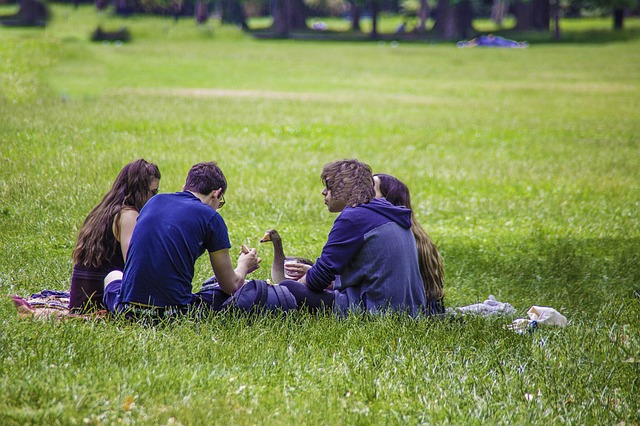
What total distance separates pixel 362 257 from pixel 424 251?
74cm

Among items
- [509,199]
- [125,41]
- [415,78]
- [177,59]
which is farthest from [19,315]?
[125,41]

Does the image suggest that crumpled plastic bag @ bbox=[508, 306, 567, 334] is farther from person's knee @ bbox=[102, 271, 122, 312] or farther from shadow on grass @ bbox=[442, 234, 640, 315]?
person's knee @ bbox=[102, 271, 122, 312]

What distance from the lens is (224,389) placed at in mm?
4586

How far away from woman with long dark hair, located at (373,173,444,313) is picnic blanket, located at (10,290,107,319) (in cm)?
245

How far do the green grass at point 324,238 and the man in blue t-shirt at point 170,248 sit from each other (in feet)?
0.99

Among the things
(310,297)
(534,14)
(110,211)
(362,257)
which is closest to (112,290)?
(110,211)

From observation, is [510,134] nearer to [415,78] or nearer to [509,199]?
[509,199]

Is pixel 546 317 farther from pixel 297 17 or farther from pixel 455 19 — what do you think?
pixel 297 17

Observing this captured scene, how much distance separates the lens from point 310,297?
6.24m

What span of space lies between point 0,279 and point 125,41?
2051 inches

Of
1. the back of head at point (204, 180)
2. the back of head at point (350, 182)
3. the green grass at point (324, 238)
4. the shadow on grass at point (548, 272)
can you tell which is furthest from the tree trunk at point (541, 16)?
the back of head at point (204, 180)

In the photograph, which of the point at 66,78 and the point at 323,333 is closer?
the point at 323,333

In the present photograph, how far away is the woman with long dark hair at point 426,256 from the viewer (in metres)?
6.46

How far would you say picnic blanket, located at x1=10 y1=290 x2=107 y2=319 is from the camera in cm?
564
